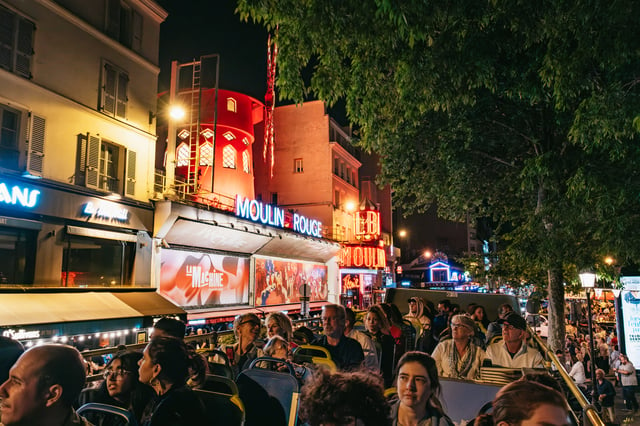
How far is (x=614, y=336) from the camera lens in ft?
83.7

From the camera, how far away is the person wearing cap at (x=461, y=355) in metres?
6.14

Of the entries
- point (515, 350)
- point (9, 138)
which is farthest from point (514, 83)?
point (9, 138)

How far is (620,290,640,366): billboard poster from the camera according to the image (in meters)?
17.9

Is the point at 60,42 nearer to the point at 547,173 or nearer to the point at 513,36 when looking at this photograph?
the point at 513,36

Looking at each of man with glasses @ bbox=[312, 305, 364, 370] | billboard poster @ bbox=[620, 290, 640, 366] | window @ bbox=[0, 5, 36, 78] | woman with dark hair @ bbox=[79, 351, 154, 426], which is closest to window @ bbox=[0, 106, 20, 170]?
window @ bbox=[0, 5, 36, 78]

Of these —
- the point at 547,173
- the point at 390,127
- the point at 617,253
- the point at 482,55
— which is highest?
the point at 482,55

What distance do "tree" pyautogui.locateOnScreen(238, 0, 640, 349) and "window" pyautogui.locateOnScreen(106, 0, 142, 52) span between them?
40.0ft

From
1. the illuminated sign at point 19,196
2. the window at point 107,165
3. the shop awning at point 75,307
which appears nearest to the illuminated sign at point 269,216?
the window at point 107,165

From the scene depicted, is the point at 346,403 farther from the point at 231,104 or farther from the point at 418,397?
the point at 231,104

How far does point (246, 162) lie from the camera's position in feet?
105

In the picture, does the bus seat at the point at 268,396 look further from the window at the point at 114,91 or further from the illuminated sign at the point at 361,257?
the illuminated sign at the point at 361,257

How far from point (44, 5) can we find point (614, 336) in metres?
30.4

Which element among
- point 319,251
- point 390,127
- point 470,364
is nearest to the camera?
point 470,364

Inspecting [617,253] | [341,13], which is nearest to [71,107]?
[341,13]
